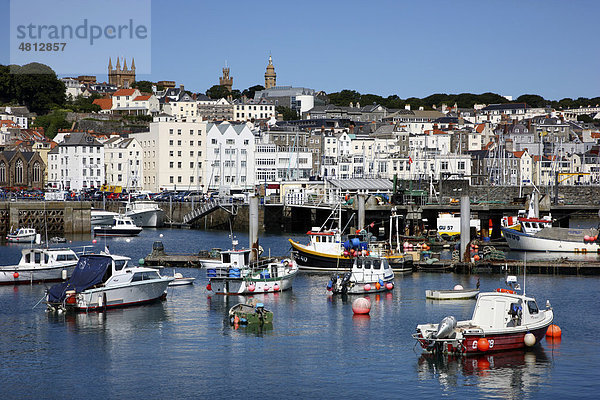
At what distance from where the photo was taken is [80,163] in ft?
419

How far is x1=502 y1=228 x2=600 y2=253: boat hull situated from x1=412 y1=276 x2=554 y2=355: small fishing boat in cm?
3650

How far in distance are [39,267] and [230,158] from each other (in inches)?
3054

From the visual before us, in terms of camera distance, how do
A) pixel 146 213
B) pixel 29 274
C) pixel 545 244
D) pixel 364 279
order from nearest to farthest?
pixel 364 279 < pixel 29 274 < pixel 545 244 < pixel 146 213

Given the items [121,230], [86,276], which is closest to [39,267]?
[86,276]

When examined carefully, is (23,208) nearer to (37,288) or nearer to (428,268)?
(37,288)

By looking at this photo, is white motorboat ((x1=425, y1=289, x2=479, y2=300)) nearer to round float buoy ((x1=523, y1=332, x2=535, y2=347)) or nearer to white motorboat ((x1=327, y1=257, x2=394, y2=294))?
white motorboat ((x1=327, y1=257, x2=394, y2=294))

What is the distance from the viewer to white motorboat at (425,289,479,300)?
44.2 metres

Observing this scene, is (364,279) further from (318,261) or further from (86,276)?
(86,276)

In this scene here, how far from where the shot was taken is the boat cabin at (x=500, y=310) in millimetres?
32094

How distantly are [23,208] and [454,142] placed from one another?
328 feet

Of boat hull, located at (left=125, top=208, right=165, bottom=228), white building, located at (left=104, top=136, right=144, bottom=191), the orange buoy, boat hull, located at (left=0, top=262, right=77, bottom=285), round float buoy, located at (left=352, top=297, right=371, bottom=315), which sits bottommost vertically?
the orange buoy

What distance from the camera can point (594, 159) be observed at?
160875mm

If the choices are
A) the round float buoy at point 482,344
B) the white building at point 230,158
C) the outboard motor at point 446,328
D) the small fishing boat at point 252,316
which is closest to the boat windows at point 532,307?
the round float buoy at point 482,344

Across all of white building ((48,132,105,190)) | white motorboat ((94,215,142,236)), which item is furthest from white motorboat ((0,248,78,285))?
white building ((48,132,105,190))
